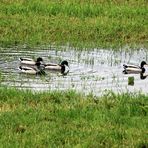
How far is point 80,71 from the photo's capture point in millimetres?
18781

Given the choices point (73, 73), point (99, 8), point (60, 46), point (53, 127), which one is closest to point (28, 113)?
point (53, 127)

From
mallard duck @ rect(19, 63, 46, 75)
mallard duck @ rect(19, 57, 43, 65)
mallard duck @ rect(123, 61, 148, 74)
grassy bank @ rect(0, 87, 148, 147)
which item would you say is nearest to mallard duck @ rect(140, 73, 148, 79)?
mallard duck @ rect(123, 61, 148, 74)

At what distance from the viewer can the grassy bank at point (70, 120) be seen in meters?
10.2

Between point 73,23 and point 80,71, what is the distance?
8.95 metres

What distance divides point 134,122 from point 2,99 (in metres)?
3.62

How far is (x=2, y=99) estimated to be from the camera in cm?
1342

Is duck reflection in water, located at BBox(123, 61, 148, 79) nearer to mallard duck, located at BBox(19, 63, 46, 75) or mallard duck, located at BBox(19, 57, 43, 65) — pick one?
mallard duck, located at BBox(19, 63, 46, 75)

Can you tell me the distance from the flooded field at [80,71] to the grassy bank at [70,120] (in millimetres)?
1578

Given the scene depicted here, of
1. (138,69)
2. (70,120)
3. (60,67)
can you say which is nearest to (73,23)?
(138,69)

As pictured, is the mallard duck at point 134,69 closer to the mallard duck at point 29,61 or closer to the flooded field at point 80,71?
the flooded field at point 80,71

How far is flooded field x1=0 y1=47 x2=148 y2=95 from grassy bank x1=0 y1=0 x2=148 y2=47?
1.80 m

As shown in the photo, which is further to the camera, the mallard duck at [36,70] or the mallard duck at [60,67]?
the mallard duck at [36,70]

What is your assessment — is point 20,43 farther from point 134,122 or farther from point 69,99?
point 134,122

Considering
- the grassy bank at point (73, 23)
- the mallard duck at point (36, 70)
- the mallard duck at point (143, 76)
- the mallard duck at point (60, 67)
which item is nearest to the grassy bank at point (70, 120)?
the mallard duck at point (60, 67)
